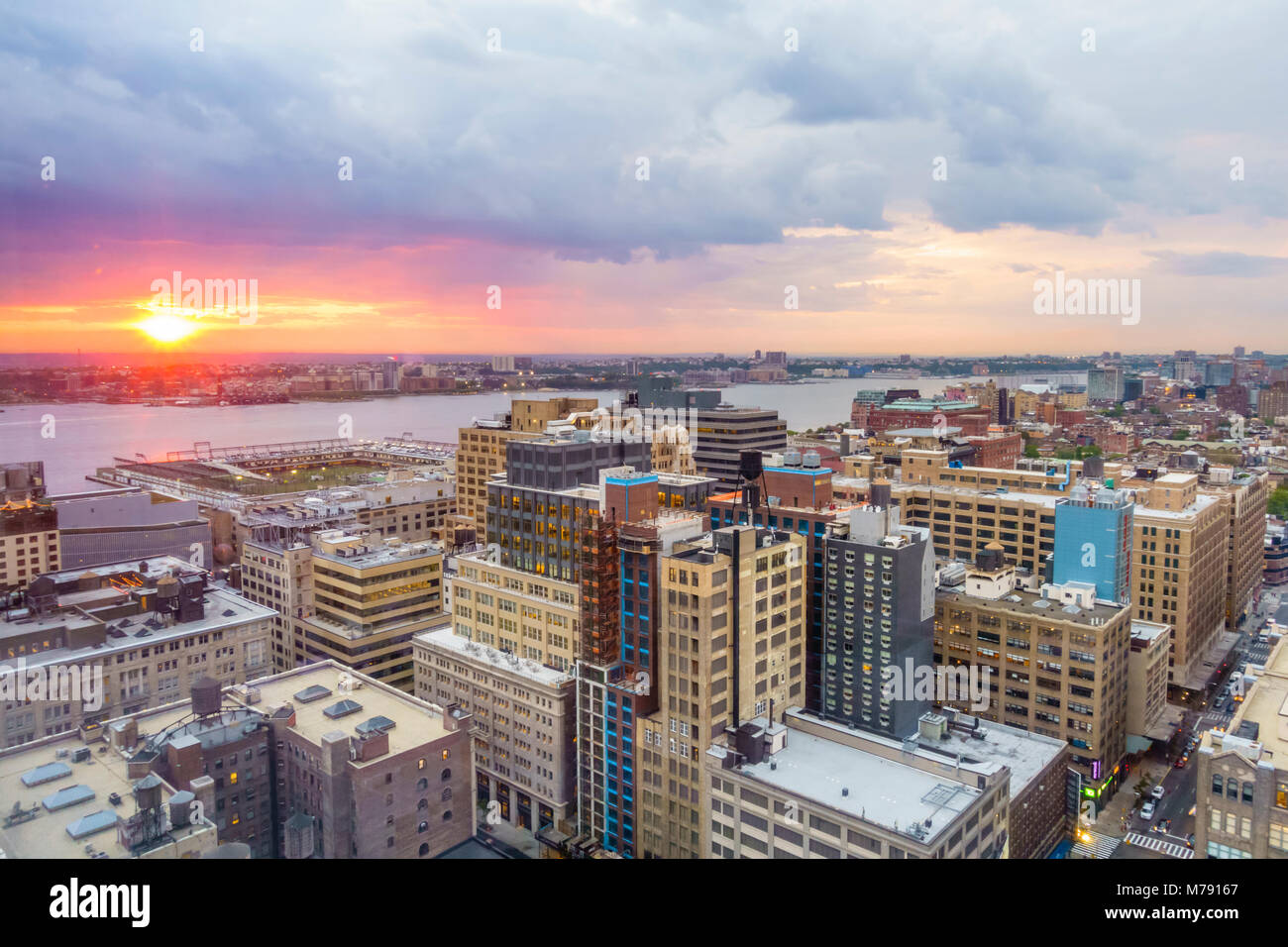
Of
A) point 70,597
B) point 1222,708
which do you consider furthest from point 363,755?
point 1222,708

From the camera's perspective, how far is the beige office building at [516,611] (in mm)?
14312

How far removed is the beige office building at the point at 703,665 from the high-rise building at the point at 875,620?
4.62 feet

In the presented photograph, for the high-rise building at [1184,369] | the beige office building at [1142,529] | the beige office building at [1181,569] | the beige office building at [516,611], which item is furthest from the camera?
the high-rise building at [1184,369]

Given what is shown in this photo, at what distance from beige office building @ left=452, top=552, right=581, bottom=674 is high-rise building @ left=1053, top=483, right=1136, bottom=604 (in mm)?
10901

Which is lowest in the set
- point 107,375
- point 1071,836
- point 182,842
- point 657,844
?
point 1071,836

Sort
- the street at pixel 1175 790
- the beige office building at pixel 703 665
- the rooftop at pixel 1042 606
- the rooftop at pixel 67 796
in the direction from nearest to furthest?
the rooftop at pixel 67 796, the beige office building at pixel 703 665, the street at pixel 1175 790, the rooftop at pixel 1042 606

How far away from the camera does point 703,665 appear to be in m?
11.2

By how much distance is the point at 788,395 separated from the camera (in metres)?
99.5

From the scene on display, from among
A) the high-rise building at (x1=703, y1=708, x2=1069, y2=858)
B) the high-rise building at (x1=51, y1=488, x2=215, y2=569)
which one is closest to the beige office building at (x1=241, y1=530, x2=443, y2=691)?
the high-rise building at (x1=51, y1=488, x2=215, y2=569)

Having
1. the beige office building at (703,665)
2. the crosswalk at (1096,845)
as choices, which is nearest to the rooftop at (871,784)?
the beige office building at (703,665)

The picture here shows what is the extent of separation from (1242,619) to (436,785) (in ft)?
Result: 76.4

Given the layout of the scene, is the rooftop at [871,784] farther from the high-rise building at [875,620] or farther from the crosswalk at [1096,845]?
the crosswalk at [1096,845]
